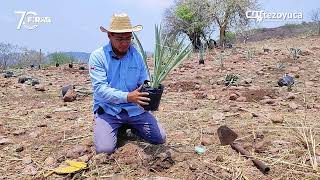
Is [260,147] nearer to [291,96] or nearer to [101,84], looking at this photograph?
[101,84]

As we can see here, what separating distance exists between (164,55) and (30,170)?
1258 millimetres

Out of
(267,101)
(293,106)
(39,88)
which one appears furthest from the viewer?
(39,88)

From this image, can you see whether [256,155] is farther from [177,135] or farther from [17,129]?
[17,129]

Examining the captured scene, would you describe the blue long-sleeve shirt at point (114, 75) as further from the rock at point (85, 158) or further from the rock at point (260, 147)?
the rock at point (260, 147)

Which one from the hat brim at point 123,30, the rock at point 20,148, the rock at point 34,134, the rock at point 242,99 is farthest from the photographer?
the rock at point 242,99

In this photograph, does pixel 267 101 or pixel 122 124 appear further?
pixel 267 101

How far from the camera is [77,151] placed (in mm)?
3633

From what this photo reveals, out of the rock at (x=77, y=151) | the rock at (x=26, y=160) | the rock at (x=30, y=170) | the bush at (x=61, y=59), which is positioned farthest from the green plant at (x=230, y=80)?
the bush at (x=61, y=59)

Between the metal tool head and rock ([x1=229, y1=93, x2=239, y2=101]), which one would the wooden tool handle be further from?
rock ([x1=229, y1=93, x2=239, y2=101])

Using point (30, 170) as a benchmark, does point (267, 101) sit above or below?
below

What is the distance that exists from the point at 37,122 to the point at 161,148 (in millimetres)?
1605

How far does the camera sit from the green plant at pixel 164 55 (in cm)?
354

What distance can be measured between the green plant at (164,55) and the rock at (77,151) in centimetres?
72

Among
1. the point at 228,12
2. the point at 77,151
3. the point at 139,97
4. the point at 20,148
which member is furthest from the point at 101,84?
the point at 228,12
